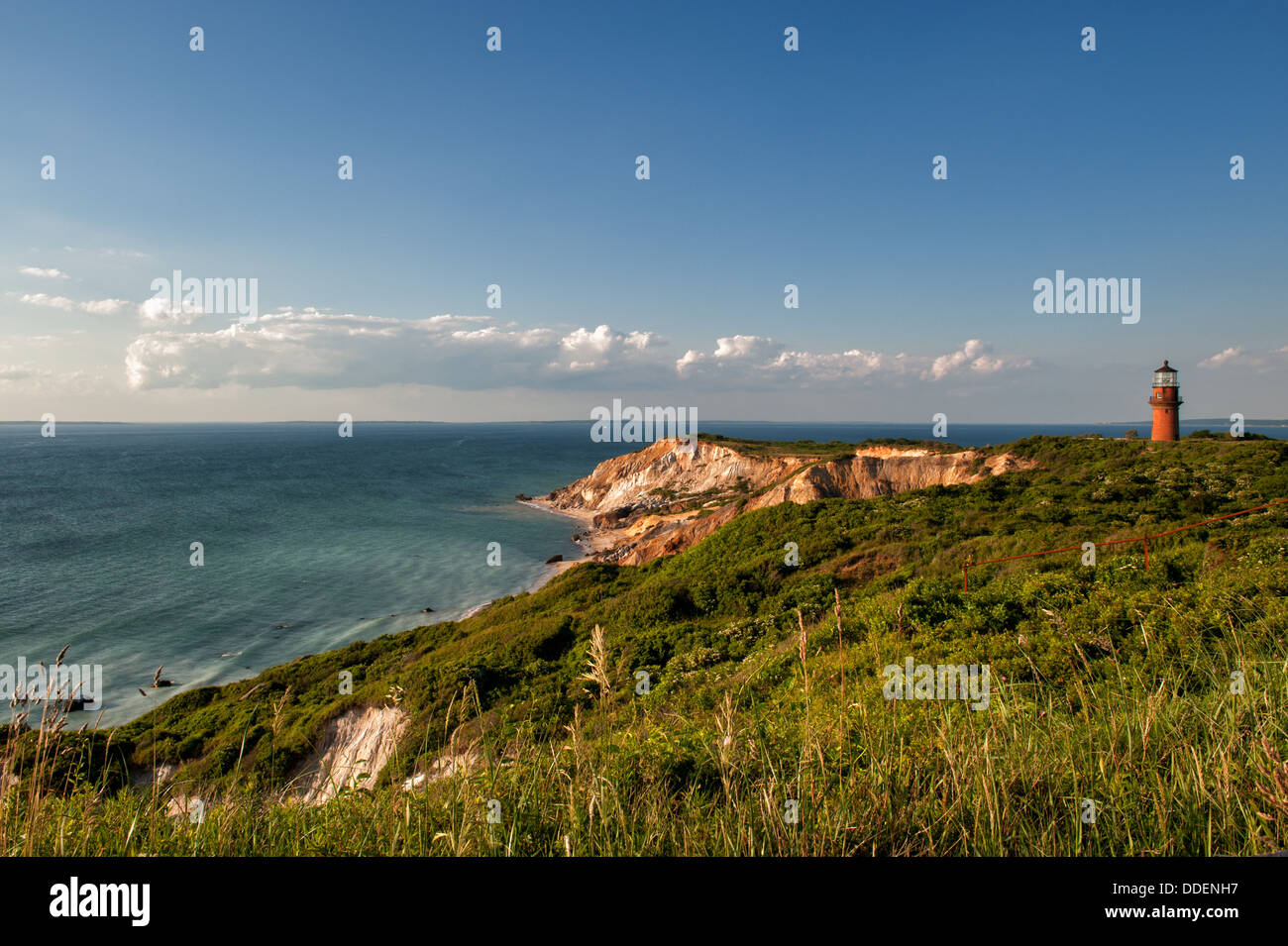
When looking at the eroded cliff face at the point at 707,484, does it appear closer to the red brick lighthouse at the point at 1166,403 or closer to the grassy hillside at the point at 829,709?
the red brick lighthouse at the point at 1166,403

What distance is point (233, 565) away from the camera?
43.5m

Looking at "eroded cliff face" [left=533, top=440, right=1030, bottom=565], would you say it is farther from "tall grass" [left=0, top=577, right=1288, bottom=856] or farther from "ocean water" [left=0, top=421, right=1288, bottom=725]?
"tall grass" [left=0, top=577, right=1288, bottom=856]

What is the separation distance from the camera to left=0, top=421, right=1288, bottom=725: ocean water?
2858 centimetres

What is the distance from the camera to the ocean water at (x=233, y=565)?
2858 cm

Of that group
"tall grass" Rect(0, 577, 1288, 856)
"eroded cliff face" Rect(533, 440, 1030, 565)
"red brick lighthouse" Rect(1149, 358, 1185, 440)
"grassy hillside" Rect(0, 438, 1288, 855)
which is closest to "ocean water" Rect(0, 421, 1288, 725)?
"eroded cliff face" Rect(533, 440, 1030, 565)

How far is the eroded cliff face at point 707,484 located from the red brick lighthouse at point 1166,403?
7.60 meters

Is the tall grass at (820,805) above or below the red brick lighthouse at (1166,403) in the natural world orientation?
below

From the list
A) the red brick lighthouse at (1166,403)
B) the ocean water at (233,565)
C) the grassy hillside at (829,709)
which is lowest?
the ocean water at (233,565)

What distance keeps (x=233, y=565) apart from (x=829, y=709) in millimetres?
51317

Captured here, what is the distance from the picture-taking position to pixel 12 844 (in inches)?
94.8

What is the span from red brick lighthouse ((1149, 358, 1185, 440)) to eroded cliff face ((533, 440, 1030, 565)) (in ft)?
24.9

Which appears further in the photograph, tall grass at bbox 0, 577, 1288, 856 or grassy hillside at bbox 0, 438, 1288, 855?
grassy hillside at bbox 0, 438, 1288, 855

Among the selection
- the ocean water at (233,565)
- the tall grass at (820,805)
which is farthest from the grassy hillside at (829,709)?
the ocean water at (233,565)

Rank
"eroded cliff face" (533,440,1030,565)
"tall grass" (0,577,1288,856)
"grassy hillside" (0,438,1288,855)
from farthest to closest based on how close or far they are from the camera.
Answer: "eroded cliff face" (533,440,1030,565) → "grassy hillside" (0,438,1288,855) → "tall grass" (0,577,1288,856)
